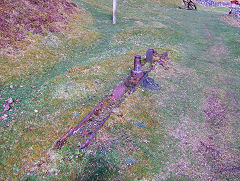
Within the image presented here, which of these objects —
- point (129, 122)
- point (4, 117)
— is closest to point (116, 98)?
point (129, 122)

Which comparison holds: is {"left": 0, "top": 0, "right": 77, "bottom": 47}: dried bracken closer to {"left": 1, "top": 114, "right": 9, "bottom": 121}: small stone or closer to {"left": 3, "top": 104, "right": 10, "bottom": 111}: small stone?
{"left": 3, "top": 104, "right": 10, "bottom": 111}: small stone

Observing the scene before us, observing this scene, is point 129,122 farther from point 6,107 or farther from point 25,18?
point 25,18

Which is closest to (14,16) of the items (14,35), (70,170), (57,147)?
(14,35)

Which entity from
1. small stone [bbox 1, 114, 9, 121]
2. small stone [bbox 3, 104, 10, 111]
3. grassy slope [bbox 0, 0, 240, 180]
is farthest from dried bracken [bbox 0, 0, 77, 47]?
small stone [bbox 1, 114, 9, 121]

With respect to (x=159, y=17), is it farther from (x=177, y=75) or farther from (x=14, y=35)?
(x=14, y=35)

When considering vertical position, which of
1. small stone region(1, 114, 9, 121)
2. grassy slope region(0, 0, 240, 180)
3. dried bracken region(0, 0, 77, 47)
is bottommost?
grassy slope region(0, 0, 240, 180)

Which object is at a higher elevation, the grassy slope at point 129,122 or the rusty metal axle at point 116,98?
the rusty metal axle at point 116,98

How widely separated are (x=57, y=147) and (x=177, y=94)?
658 centimetres

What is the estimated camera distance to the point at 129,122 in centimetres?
789

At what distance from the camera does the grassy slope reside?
20.4 ft

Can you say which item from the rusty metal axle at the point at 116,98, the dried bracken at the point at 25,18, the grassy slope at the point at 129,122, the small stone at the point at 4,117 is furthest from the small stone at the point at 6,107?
the dried bracken at the point at 25,18

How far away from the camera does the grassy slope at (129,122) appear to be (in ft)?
20.4

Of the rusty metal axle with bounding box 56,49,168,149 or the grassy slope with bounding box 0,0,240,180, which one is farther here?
the rusty metal axle with bounding box 56,49,168,149

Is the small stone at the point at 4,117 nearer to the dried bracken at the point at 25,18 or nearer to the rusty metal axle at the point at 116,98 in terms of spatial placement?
the rusty metal axle at the point at 116,98
